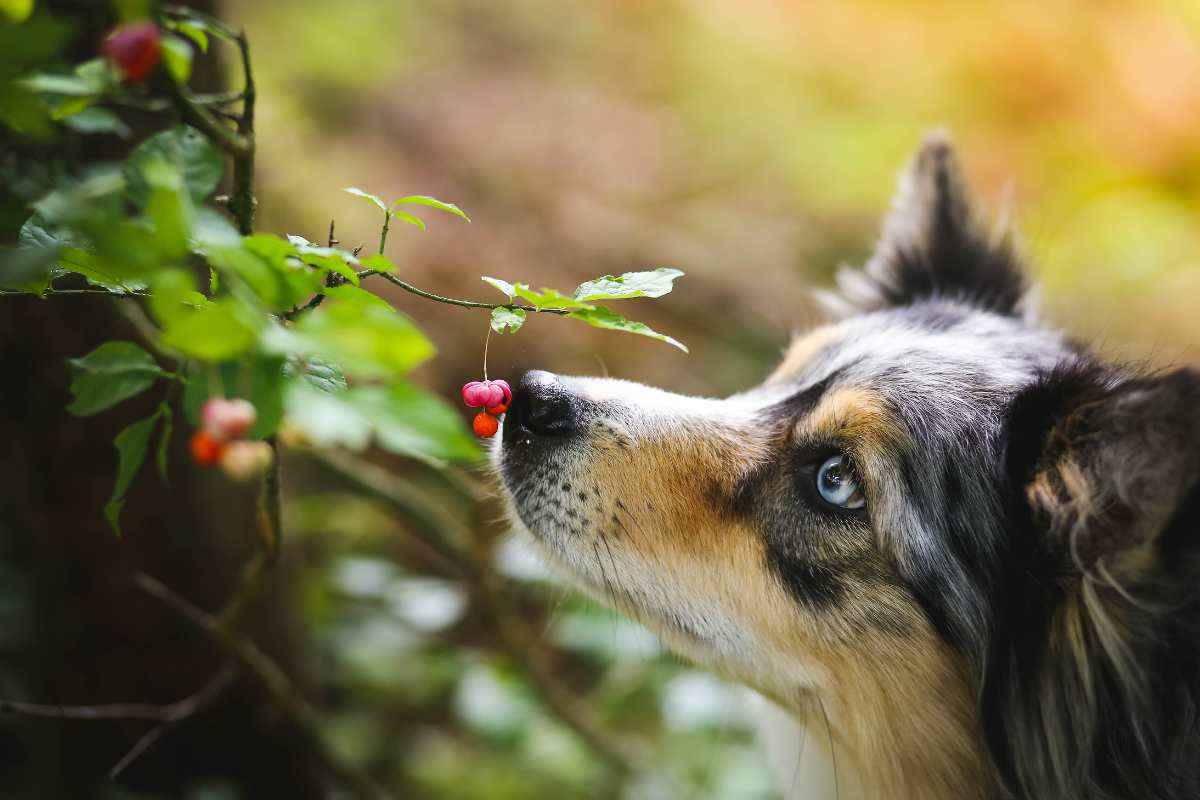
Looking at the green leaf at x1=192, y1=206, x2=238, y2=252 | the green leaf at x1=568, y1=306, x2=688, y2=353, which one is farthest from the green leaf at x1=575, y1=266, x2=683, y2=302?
the green leaf at x1=192, y1=206, x2=238, y2=252

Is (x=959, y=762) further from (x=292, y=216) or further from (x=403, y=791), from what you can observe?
(x=292, y=216)

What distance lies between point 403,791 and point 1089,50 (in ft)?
23.8

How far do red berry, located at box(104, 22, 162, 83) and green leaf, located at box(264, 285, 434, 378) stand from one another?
38cm

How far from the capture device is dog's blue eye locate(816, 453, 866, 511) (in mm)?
1850

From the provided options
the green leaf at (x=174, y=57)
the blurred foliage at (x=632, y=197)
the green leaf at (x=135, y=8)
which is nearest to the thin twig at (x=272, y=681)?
the blurred foliage at (x=632, y=197)

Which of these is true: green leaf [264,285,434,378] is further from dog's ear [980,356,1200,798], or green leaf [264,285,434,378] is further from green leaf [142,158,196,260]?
dog's ear [980,356,1200,798]

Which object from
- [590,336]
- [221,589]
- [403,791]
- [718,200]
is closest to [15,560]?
[221,589]

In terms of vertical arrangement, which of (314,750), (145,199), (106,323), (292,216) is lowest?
(314,750)

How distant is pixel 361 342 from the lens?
2.68 feet

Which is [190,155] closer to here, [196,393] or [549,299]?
[196,393]

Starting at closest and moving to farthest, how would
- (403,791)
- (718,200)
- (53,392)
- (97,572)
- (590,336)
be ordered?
(53,392) → (97,572) → (403,791) → (590,336) → (718,200)

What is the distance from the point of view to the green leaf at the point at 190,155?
3.49ft

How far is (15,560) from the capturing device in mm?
2223

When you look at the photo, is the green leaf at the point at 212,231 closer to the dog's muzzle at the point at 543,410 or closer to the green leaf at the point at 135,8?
the green leaf at the point at 135,8
